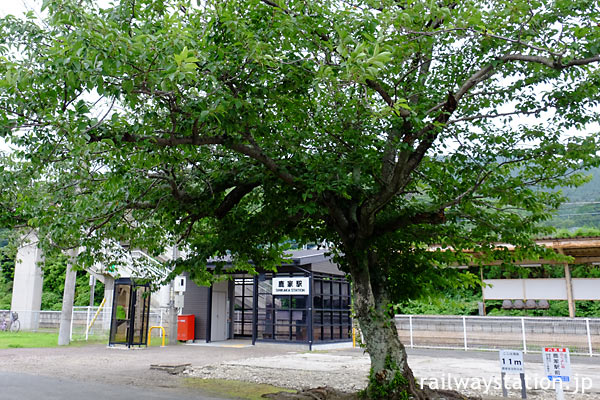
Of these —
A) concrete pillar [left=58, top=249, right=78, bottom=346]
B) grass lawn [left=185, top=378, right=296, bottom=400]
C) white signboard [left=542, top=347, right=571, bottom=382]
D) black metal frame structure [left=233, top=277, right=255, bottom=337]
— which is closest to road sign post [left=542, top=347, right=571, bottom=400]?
white signboard [left=542, top=347, right=571, bottom=382]

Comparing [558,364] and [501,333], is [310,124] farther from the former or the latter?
[501,333]

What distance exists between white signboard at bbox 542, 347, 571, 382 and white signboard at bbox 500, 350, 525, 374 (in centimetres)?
97

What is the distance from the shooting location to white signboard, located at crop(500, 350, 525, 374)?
802cm

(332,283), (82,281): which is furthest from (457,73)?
(82,281)

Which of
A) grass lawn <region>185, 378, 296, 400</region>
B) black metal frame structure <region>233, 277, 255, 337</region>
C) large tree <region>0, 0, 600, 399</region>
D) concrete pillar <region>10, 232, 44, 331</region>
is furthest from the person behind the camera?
concrete pillar <region>10, 232, 44, 331</region>

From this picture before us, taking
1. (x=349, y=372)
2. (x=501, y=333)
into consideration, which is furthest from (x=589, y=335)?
(x=349, y=372)

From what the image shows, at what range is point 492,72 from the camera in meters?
7.34

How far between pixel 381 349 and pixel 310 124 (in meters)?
4.01

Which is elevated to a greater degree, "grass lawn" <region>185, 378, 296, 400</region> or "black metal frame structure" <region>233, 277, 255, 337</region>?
"black metal frame structure" <region>233, 277, 255, 337</region>

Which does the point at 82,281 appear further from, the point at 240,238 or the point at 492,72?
the point at 492,72

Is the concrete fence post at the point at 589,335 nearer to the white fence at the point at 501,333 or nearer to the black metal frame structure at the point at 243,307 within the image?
the white fence at the point at 501,333

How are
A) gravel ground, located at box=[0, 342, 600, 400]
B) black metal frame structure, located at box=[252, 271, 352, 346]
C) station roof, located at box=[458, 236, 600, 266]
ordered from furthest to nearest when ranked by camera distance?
1. black metal frame structure, located at box=[252, 271, 352, 346]
2. station roof, located at box=[458, 236, 600, 266]
3. gravel ground, located at box=[0, 342, 600, 400]

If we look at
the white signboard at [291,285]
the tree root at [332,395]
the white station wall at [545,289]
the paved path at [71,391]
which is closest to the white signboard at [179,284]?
the white signboard at [291,285]

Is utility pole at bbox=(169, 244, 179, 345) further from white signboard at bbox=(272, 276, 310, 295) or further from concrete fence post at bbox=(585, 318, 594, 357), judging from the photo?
concrete fence post at bbox=(585, 318, 594, 357)
